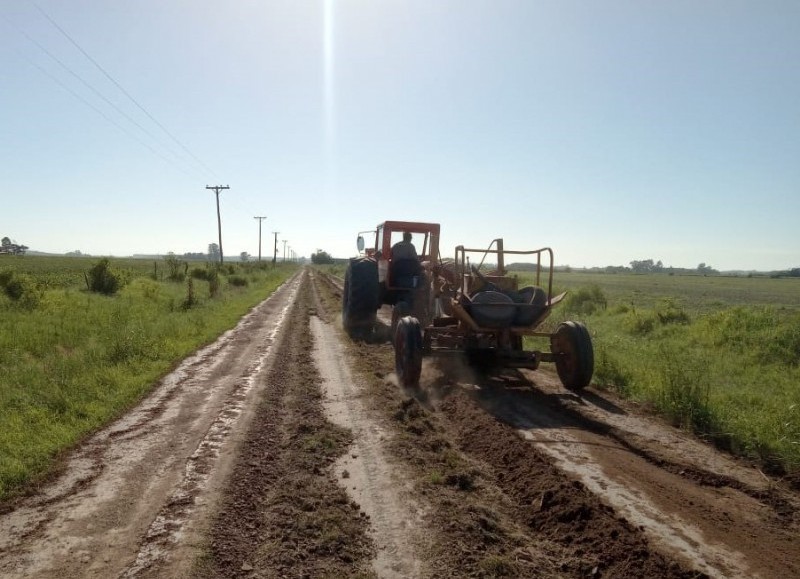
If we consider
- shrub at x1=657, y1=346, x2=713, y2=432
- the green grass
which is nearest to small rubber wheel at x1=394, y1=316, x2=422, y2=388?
the green grass

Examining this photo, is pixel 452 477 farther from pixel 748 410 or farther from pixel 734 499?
pixel 748 410

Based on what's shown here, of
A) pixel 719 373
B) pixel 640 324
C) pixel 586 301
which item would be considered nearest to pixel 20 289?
pixel 640 324

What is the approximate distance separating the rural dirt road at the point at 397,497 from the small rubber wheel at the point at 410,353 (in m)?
0.49

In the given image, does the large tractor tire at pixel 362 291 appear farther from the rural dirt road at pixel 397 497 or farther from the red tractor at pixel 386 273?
the rural dirt road at pixel 397 497

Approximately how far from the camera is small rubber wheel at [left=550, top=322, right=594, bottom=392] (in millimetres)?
8070

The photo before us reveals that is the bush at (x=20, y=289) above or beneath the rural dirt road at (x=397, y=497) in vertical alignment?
above

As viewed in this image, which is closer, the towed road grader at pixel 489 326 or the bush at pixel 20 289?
the towed road grader at pixel 489 326

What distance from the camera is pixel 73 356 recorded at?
403 inches

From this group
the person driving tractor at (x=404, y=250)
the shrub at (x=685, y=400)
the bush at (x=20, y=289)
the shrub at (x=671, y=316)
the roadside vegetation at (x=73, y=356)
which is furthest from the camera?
the shrub at (x=671, y=316)

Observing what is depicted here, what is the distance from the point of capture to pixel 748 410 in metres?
7.25

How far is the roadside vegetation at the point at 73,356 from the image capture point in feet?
19.6

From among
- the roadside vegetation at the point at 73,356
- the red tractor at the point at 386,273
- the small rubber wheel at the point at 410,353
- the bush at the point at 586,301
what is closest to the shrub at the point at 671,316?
the bush at the point at 586,301

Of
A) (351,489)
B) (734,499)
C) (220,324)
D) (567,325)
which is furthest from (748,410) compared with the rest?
(220,324)

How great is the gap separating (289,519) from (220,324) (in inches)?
497
